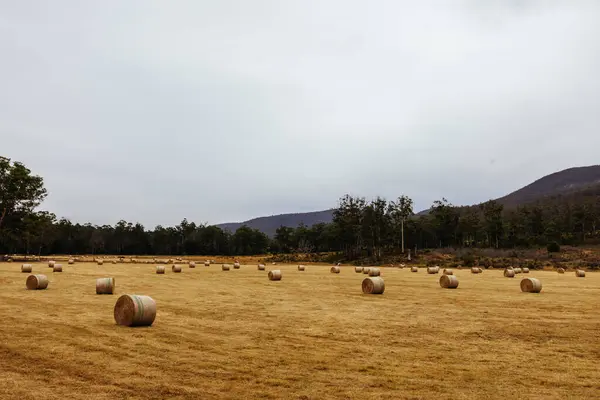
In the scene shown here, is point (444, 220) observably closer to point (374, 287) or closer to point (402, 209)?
point (402, 209)

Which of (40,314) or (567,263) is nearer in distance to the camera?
(40,314)

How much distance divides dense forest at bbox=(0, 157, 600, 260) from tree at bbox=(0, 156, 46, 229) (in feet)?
0.47

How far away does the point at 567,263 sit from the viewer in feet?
226

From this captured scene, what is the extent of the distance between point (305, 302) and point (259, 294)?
13.2ft

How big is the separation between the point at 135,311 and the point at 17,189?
79829 millimetres

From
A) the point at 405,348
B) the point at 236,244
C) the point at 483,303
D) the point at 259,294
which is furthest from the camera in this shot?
the point at 236,244

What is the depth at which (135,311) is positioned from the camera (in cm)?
1384

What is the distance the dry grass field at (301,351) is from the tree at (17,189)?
71.0 m

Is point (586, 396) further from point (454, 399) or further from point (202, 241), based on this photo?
point (202, 241)

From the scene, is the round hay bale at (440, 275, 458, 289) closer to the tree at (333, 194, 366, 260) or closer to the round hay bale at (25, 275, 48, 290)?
the round hay bale at (25, 275, 48, 290)

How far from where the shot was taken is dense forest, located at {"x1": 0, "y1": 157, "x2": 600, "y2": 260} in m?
83.5

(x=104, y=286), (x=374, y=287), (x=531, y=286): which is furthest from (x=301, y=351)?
(x=531, y=286)

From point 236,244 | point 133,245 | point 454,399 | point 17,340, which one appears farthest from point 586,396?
point 133,245

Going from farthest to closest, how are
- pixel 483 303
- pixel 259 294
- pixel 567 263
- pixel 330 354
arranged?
pixel 567 263, pixel 259 294, pixel 483 303, pixel 330 354
